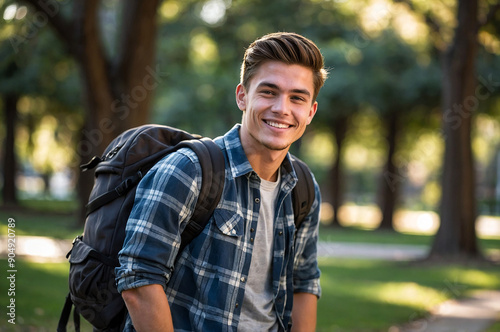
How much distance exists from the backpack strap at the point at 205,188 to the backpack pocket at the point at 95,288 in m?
0.29

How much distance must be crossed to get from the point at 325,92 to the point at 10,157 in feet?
41.2

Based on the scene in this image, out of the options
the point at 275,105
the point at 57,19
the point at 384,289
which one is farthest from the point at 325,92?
the point at 275,105

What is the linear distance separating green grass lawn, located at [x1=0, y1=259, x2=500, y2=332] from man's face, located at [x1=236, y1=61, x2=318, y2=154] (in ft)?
15.2

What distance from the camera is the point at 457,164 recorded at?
14398mm

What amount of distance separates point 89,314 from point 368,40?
832 inches

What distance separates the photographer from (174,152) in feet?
8.02

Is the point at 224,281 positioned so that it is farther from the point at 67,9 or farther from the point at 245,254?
the point at 67,9

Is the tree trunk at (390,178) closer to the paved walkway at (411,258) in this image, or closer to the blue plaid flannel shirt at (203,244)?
the paved walkway at (411,258)

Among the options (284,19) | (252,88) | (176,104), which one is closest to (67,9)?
(176,104)

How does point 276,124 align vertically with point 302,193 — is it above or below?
above

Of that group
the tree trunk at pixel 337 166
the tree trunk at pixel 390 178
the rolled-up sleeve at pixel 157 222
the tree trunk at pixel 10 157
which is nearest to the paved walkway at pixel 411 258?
the rolled-up sleeve at pixel 157 222

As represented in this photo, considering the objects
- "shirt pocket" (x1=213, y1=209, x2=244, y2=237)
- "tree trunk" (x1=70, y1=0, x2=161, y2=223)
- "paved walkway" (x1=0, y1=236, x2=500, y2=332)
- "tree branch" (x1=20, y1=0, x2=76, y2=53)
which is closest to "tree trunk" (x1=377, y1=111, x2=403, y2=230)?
A: "paved walkway" (x1=0, y1=236, x2=500, y2=332)

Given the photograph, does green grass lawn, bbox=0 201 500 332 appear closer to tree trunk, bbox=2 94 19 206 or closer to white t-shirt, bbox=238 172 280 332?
white t-shirt, bbox=238 172 280 332

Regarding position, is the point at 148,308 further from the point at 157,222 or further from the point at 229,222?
the point at 229,222
